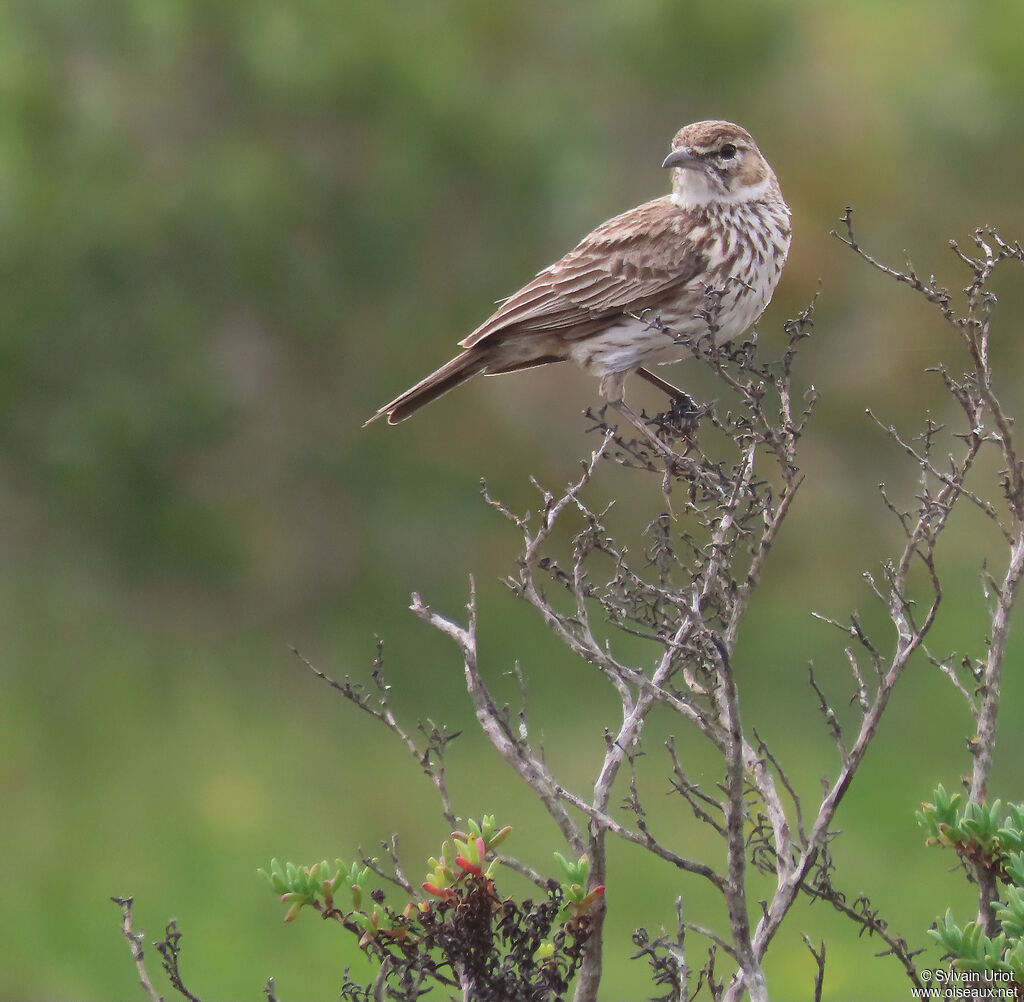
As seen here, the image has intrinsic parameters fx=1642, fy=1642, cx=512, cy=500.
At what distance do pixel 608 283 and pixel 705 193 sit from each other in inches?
23.5

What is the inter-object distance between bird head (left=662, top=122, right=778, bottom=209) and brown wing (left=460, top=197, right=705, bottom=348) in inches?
4.9

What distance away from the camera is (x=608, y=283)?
652cm

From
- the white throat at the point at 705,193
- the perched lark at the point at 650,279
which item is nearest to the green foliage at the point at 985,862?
the perched lark at the point at 650,279

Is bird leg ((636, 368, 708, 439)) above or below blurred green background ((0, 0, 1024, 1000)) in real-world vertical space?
below

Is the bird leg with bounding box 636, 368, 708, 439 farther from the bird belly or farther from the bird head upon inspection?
the bird head

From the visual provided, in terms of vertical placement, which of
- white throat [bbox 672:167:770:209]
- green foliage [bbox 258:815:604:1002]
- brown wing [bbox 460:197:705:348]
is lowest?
green foliage [bbox 258:815:604:1002]

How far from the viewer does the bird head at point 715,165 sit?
6.67 metres

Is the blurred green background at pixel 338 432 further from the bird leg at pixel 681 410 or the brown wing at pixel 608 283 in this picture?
the brown wing at pixel 608 283

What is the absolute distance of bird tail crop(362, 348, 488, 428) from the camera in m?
6.28

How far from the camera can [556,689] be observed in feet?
41.3

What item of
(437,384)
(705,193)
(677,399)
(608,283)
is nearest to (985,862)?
(677,399)

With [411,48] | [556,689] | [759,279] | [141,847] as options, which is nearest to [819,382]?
[556,689]

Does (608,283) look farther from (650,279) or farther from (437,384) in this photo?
(437,384)

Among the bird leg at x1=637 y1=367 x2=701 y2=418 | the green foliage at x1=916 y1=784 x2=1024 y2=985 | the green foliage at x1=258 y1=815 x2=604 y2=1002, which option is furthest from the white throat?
the green foliage at x1=258 y1=815 x2=604 y2=1002
